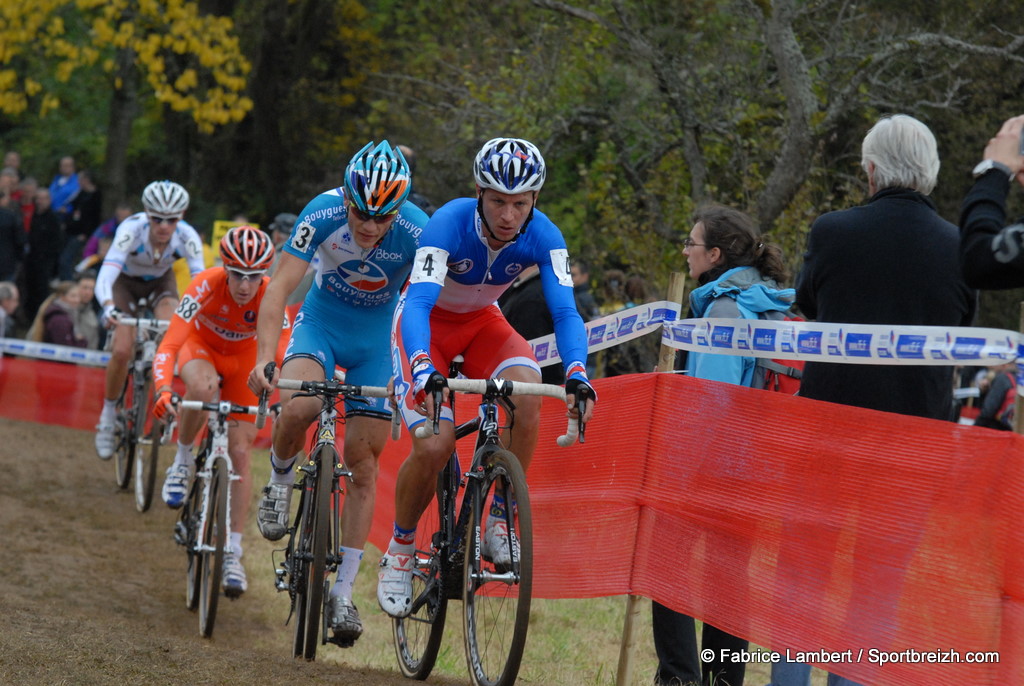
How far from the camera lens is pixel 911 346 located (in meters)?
4.41

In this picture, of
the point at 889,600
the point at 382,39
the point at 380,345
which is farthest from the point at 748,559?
the point at 382,39

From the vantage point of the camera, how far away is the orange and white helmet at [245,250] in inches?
320

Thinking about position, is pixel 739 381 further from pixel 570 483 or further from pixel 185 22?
pixel 185 22

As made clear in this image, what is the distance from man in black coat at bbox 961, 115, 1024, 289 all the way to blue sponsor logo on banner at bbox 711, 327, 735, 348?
1.28 m

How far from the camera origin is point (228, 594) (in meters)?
7.83

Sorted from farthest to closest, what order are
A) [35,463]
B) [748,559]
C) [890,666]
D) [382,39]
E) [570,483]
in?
[382,39], [35,463], [570,483], [748,559], [890,666]

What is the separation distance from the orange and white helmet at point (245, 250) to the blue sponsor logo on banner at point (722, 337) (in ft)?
12.6

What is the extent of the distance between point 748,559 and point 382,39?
927 inches

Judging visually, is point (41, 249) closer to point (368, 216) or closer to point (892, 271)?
point (368, 216)

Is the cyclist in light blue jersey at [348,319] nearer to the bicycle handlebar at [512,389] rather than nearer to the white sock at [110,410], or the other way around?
the bicycle handlebar at [512,389]

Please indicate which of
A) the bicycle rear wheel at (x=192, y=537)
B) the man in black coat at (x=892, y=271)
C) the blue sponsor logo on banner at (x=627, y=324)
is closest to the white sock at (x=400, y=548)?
the blue sponsor logo on banner at (x=627, y=324)

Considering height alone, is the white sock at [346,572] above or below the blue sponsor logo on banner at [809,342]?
below

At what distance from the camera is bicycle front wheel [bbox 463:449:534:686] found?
4887mm

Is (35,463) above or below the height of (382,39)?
below
